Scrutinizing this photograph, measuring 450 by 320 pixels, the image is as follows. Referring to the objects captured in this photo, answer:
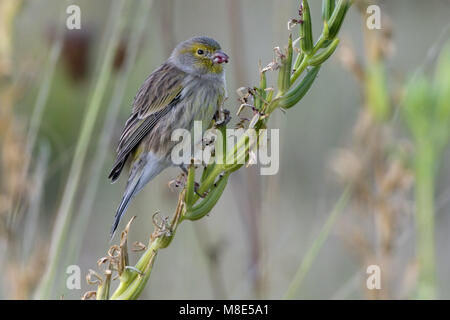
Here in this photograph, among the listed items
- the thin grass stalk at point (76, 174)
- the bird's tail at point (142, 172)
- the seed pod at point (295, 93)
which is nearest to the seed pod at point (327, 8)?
the seed pod at point (295, 93)

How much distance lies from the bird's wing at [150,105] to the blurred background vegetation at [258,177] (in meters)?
0.11

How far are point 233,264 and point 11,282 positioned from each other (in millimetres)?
2732

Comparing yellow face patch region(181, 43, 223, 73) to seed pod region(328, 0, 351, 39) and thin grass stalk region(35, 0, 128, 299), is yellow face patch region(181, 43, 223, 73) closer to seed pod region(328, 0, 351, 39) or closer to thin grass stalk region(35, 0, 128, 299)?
thin grass stalk region(35, 0, 128, 299)

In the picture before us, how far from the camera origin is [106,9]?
5.52 m

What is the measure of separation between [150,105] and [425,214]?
1.18 metres

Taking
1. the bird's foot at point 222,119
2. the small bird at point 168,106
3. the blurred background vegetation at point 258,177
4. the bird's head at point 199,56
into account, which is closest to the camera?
the bird's foot at point 222,119

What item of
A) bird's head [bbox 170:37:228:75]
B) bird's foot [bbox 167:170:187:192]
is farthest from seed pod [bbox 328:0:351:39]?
bird's head [bbox 170:37:228:75]

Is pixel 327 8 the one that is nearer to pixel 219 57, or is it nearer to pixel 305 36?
pixel 305 36

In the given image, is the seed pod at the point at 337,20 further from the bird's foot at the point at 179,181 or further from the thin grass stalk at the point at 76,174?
the thin grass stalk at the point at 76,174

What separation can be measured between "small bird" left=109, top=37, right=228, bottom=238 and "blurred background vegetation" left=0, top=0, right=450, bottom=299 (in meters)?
0.12

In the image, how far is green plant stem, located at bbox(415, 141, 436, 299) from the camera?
250 centimetres

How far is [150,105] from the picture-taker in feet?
9.94

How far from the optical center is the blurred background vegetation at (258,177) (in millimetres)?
2621

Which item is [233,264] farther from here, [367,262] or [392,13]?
[367,262]
